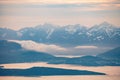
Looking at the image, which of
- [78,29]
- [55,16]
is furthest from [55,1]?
[78,29]

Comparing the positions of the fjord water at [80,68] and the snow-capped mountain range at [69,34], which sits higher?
the snow-capped mountain range at [69,34]

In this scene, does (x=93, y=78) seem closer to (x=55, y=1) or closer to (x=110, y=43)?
(x=110, y=43)

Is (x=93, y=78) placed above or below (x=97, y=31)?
below

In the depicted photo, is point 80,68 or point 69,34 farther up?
point 69,34

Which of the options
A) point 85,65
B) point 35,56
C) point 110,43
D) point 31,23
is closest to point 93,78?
point 85,65

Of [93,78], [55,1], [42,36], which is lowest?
[93,78]

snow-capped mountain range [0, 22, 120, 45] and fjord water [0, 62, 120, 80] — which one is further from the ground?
snow-capped mountain range [0, 22, 120, 45]

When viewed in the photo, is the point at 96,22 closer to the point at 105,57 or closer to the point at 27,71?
the point at 105,57
